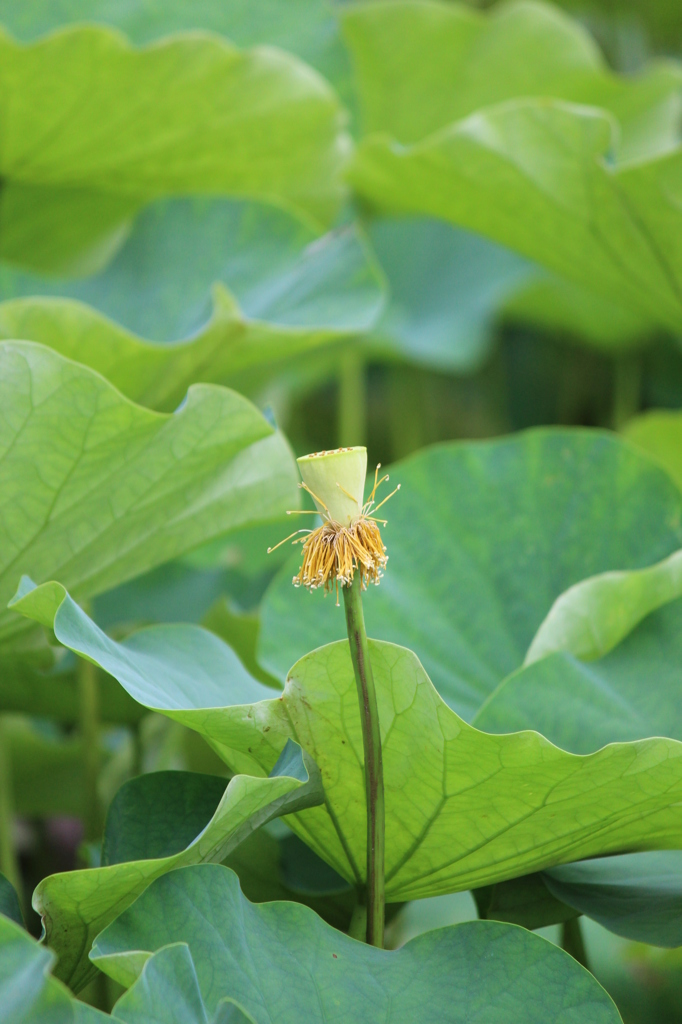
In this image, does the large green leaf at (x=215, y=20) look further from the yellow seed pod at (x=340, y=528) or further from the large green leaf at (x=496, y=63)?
the yellow seed pod at (x=340, y=528)

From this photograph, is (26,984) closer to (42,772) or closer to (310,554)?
(310,554)

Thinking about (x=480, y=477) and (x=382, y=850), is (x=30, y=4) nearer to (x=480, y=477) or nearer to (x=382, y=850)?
(x=480, y=477)

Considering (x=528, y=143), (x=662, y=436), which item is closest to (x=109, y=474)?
(x=528, y=143)

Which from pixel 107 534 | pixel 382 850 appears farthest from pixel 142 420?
pixel 382 850

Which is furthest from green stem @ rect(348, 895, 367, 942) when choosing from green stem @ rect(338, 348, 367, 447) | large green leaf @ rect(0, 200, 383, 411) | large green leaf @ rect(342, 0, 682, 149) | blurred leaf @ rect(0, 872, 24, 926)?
large green leaf @ rect(342, 0, 682, 149)

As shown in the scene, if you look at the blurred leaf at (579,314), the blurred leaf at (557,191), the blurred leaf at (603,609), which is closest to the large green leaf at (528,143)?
the blurred leaf at (557,191)
